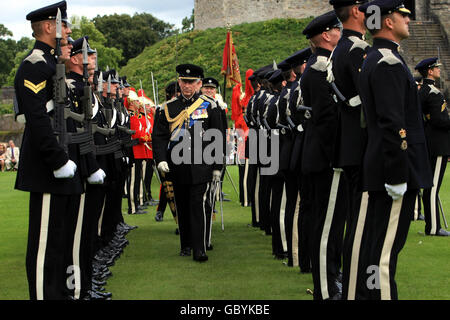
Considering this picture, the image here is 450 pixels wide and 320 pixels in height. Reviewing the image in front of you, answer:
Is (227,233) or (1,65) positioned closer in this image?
(227,233)

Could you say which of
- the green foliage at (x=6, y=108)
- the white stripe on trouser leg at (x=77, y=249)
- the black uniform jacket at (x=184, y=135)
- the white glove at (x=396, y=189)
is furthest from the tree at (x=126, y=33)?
the white glove at (x=396, y=189)

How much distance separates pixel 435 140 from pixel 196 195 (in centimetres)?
364

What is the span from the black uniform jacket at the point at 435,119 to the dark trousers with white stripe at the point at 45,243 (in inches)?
248

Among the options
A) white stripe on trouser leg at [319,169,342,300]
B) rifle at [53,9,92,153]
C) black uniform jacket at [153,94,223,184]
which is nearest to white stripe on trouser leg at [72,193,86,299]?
rifle at [53,9,92,153]

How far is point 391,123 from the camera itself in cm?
483

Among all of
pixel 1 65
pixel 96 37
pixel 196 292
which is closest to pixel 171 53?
pixel 96 37

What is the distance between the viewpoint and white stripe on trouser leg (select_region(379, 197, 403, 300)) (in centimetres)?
495

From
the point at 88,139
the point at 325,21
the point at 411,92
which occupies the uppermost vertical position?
the point at 325,21

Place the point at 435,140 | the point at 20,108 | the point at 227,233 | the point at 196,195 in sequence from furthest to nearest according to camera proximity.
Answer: the point at 227,233 → the point at 435,140 → the point at 196,195 → the point at 20,108

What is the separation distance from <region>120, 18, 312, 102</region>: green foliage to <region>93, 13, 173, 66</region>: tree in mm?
29233

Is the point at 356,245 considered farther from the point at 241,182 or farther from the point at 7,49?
the point at 7,49

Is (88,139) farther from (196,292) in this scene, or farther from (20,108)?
(196,292)

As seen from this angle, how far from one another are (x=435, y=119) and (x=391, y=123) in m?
Answer: 6.00
